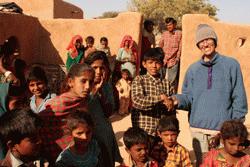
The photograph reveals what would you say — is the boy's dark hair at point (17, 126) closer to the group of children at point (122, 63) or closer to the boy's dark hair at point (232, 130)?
the boy's dark hair at point (232, 130)

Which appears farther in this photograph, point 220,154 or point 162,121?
point 162,121

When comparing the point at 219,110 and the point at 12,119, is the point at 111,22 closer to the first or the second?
the point at 219,110

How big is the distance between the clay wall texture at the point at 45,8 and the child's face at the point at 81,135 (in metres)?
15.4

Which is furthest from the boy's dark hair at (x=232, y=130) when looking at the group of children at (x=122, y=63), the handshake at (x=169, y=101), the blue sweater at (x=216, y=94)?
the group of children at (x=122, y=63)

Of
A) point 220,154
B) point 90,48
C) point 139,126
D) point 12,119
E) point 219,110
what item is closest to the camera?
point 12,119

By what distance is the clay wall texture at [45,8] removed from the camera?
17625 millimetres

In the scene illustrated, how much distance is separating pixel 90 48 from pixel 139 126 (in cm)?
529

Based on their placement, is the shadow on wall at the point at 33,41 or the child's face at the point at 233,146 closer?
the child's face at the point at 233,146

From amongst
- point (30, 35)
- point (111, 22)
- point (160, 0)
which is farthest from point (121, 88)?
→ point (160, 0)

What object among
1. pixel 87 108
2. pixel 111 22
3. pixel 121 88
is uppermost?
pixel 111 22

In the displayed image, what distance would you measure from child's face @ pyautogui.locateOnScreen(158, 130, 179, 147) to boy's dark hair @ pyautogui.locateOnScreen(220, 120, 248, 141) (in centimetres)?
50

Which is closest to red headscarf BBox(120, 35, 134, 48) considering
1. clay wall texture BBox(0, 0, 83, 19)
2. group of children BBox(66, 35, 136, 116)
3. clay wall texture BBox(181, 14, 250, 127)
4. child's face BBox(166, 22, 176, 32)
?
group of children BBox(66, 35, 136, 116)

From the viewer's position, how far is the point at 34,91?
3326 mm

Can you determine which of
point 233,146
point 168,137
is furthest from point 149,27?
point 233,146
